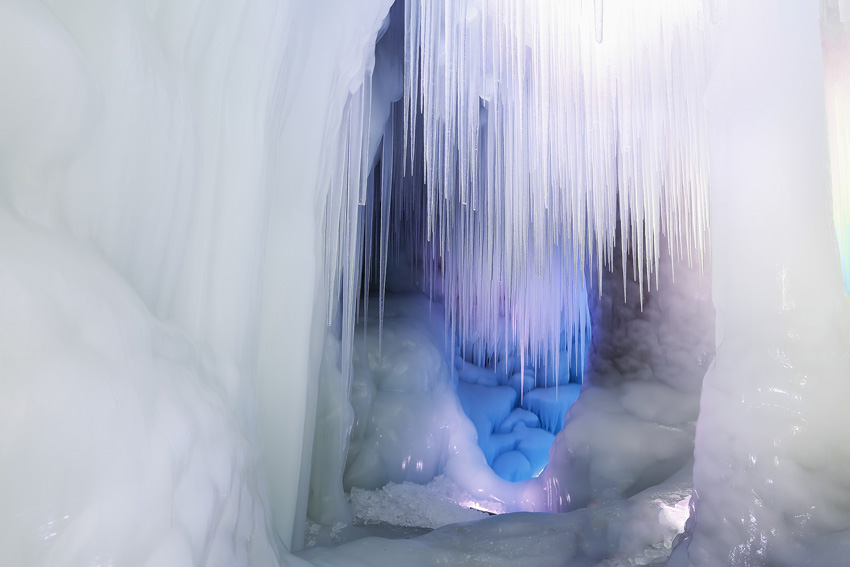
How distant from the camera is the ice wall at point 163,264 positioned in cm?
111

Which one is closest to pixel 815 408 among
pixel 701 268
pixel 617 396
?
pixel 701 268

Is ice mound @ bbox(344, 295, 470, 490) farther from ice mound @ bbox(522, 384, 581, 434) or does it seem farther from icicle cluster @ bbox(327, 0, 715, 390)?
ice mound @ bbox(522, 384, 581, 434)

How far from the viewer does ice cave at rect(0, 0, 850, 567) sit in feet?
4.04

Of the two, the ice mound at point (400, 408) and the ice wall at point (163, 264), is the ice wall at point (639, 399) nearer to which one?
the ice mound at point (400, 408)

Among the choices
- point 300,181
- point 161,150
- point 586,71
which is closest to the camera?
point 161,150

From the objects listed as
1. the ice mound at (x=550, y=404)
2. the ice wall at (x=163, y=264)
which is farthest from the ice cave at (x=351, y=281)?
the ice mound at (x=550, y=404)

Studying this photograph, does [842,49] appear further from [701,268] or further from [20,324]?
[20,324]

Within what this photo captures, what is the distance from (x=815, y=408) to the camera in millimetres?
2209

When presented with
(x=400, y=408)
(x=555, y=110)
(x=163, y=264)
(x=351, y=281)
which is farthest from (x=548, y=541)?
(x=555, y=110)

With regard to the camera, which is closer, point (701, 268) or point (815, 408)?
point (815, 408)

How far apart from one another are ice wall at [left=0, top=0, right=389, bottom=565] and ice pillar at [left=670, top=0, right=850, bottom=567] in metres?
1.75

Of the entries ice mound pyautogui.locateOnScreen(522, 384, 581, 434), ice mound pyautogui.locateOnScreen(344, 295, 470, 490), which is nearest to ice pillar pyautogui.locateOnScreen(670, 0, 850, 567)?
ice mound pyautogui.locateOnScreen(344, 295, 470, 490)

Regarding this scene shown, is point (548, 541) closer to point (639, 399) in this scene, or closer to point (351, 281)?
point (351, 281)

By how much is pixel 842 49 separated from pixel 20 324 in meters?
5.13
